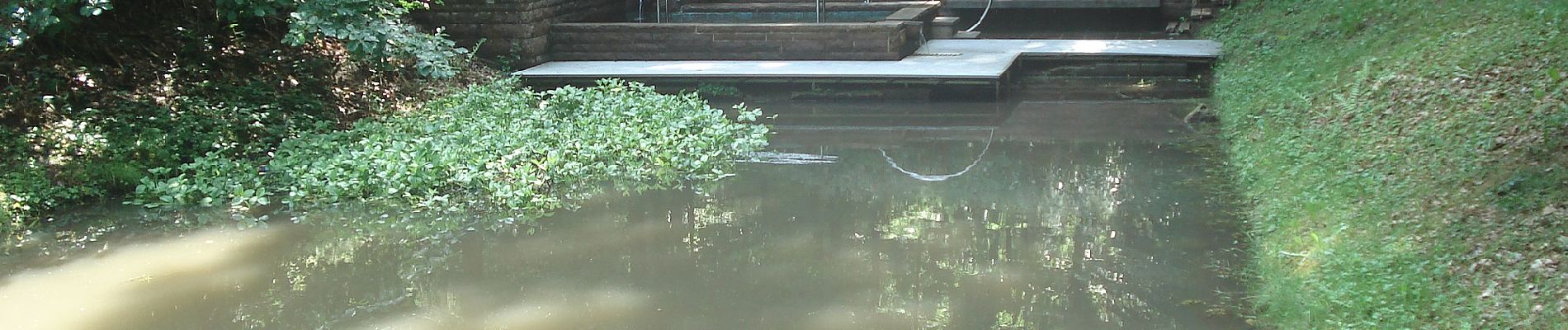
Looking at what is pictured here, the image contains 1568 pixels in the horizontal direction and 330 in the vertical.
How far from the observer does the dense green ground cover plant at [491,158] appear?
6488 mm

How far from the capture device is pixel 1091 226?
19.2 ft

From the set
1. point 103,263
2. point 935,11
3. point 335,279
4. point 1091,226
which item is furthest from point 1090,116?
point 103,263

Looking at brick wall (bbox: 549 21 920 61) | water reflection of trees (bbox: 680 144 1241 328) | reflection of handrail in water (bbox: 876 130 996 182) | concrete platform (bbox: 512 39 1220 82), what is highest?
brick wall (bbox: 549 21 920 61)

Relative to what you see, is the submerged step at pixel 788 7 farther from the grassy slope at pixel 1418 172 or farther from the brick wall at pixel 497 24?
the grassy slope at pixel 1418 172

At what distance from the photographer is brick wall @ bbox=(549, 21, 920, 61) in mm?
10914

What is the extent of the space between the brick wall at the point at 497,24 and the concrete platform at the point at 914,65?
27cm

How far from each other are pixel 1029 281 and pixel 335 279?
2.75 meters

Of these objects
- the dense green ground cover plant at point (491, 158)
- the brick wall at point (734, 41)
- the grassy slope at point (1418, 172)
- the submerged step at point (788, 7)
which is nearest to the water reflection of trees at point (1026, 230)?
the grassy slope at point (1418, 172)

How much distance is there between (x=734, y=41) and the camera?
11.2m

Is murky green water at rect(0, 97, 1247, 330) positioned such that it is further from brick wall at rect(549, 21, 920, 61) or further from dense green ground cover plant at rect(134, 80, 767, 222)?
brick wall at rect(549, 21, 920, 61)

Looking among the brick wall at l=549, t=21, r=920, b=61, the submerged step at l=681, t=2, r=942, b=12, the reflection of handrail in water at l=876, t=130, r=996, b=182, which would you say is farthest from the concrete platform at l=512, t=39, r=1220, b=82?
the reflection of handrail in water at l=876, t=130, r=996, b=182

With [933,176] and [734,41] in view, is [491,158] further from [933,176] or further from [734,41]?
[734,41]

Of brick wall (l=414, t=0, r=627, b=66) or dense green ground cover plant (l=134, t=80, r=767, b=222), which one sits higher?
brick wall (l=414, t=0, r=627, b=66)

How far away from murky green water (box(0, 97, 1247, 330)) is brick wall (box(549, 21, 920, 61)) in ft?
12.1
